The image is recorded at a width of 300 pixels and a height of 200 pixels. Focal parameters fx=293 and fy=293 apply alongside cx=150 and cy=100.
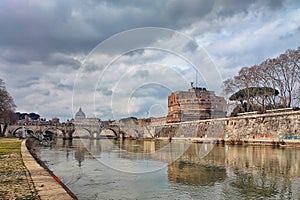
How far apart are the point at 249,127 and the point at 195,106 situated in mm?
37521

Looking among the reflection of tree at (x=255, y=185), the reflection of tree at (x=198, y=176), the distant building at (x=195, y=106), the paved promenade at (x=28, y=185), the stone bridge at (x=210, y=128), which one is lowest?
the reflection of tree at (x=198, y=176)

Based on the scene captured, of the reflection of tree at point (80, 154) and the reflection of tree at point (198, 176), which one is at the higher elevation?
the reflection of tree at point (198, 176)

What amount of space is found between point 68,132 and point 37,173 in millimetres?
98502

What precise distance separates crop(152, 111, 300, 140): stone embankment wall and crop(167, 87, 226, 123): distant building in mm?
9206

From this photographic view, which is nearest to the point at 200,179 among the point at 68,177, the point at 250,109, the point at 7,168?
the point at 68,177

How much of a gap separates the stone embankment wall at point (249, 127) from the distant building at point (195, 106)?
362 inches

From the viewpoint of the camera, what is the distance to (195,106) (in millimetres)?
87812

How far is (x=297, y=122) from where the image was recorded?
132 ft

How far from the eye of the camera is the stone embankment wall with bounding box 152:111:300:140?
41.7m

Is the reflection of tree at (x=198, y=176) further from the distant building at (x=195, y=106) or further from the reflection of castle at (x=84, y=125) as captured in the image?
the reflection of castle at (x=84, y=125)

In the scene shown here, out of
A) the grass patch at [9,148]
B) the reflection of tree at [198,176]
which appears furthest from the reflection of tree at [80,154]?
the reflection of tree at [198,176]

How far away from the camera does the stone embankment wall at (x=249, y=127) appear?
41719 millimetres

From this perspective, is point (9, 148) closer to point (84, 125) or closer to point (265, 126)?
point (265, 126)

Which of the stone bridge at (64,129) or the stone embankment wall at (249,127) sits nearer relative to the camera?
the stone embankment wall at (249,127)
